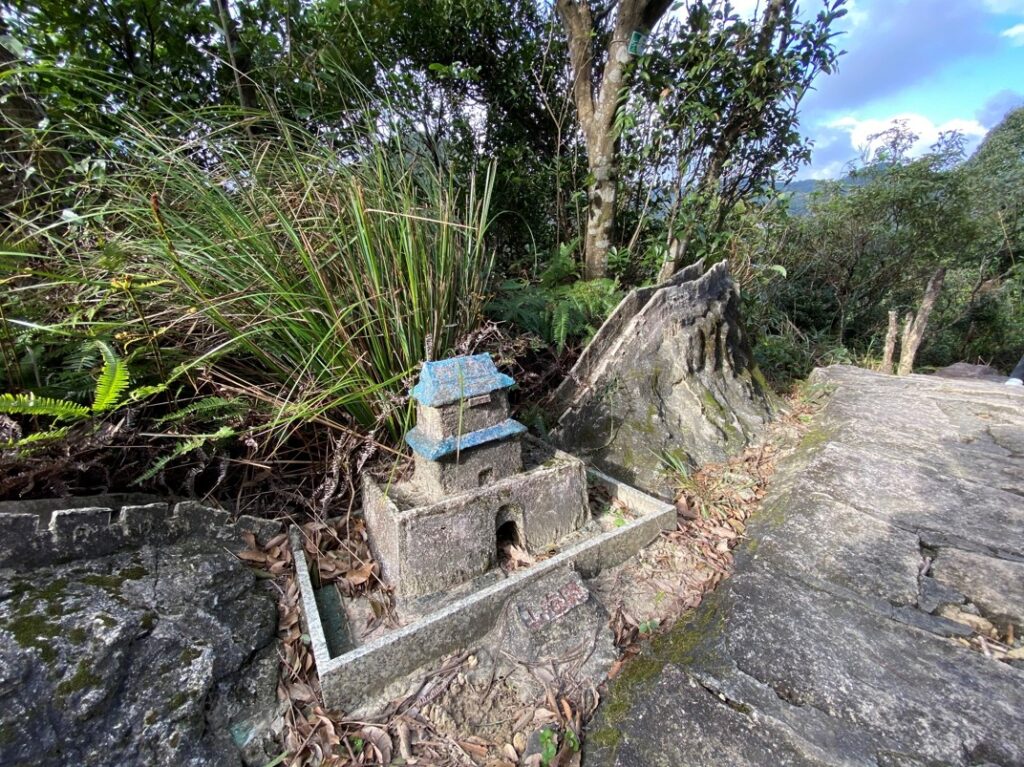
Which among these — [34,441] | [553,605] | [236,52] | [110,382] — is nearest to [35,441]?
[34,441]

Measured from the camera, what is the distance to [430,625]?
1411 mm

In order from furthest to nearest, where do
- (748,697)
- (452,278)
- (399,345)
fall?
1. (452,278)
2. (399,345)
3. (748,697)

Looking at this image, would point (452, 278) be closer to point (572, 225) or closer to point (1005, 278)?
point (572, 225)

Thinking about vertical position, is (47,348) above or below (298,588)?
above

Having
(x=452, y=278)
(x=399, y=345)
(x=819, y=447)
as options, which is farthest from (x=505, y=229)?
(x=819, y=447)

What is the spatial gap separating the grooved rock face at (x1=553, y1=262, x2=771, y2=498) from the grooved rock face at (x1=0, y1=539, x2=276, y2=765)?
5.57ft

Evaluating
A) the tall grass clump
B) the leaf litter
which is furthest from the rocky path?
the tall grass clump

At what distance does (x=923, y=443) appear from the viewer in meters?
2.67

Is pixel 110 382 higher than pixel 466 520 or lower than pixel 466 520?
higher

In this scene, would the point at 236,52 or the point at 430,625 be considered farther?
the point at 236,52

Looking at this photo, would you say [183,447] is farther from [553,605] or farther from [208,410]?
[553,605]

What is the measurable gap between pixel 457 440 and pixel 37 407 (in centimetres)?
124

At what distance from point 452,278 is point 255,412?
39.4 inches

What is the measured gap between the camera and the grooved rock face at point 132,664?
106 cm
